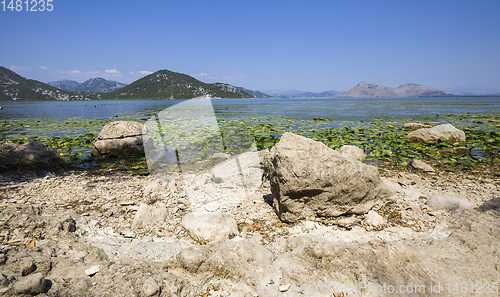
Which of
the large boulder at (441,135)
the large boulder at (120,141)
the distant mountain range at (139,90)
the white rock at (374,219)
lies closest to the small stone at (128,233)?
the white rock at (374,219)

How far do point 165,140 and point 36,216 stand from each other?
6.69 m

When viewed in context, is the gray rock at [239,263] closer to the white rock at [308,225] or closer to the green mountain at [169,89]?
the white rock at [308,225]

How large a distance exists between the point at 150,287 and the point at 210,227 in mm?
1159

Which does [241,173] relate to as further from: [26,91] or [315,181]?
[26,91]

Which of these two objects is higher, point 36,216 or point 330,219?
point 36,216

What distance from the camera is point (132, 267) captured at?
2.06m

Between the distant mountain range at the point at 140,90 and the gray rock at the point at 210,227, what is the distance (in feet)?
320

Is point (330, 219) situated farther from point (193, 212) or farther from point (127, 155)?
point (127, 155)

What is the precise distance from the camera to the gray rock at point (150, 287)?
5.85 feet

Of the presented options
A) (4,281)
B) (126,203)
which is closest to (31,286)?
(4,281)

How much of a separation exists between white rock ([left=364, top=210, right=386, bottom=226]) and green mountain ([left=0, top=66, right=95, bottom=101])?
126689mm

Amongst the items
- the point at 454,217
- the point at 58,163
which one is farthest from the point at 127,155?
the point at 454,217

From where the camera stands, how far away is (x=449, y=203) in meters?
3.46

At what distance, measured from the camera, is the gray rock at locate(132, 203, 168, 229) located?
3205 millimetres
